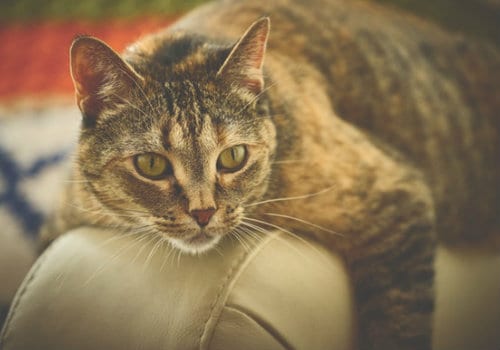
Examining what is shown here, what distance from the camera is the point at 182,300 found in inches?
29.7

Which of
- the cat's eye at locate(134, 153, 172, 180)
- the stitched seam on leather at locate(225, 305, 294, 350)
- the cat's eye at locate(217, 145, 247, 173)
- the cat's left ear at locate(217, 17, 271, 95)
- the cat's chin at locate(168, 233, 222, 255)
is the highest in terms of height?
the cat's left ear at locate(217, 17, 271, 95)

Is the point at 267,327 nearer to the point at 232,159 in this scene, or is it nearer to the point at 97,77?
the point at 232,159

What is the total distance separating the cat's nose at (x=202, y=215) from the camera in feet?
2.97

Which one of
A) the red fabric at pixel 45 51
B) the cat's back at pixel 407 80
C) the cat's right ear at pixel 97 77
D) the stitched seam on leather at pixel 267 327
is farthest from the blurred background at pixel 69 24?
the stitched seam on leather at pixel 267 327

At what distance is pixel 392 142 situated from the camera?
4.57 feet

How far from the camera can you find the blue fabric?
5.21ft

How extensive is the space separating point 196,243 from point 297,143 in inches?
14.2

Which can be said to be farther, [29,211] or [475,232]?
[29,211]

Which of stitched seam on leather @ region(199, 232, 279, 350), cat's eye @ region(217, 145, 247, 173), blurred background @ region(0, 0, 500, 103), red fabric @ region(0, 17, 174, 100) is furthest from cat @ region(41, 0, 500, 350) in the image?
red fabric @ region(0, 17, 174, 100)

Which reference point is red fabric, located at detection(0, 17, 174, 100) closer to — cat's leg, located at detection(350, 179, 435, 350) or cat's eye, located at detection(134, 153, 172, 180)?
cat's eye, located at detection(134, 153, 172, 180)

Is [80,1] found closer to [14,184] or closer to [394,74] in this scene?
[14,184]

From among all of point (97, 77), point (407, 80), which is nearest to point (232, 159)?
point (97, 77)

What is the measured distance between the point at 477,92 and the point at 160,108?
1122 millimetres

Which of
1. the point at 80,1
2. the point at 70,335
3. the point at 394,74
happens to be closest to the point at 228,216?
the point at 70,335
